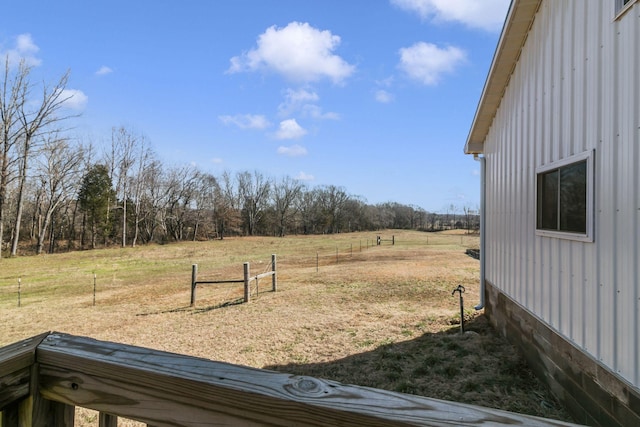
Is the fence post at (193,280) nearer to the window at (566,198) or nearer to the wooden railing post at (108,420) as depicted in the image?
the window at (566,198)

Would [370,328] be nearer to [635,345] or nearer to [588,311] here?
[588,311]

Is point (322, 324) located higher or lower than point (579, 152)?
lower

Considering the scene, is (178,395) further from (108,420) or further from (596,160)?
(596,160)

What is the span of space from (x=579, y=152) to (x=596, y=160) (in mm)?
301

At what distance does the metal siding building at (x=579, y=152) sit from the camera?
2598 millimetres

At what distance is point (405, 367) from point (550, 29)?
189 inches

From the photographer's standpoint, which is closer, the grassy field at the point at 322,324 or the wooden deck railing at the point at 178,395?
the wooden deck railing at the point at 178,395

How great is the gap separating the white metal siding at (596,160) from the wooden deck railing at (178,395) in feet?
9.22

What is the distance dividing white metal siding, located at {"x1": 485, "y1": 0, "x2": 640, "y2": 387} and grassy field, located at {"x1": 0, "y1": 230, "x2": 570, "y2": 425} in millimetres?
1209

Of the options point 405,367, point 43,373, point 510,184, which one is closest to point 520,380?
point 405,367

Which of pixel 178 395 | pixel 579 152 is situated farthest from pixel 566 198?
pixel 178 395

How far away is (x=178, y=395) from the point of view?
2.53 ft

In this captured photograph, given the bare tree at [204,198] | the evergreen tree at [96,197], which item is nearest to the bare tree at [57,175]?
the evergreen tree at [96,197]

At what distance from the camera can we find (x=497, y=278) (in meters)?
6.26
